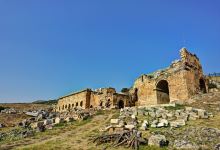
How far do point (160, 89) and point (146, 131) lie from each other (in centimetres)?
1732

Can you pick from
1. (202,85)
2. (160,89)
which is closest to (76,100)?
(160,89)

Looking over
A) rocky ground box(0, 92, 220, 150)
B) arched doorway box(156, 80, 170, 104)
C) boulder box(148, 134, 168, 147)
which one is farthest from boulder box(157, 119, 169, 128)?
arched doorway box(156, 80, 170, 104)

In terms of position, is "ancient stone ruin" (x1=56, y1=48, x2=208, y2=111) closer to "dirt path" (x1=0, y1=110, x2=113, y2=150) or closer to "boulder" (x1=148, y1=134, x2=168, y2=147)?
"dirt path" (x1=0, y1=110, x2=113, y2=150)

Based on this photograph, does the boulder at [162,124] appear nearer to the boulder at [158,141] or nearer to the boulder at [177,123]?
the boulder at [177,123]

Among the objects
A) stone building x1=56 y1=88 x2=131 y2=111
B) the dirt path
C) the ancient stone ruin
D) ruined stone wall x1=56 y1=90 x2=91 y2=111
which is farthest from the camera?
ruined stone wall x1=56 y1=90 x2=91 y2=111

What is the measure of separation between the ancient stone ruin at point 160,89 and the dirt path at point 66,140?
1144 cm

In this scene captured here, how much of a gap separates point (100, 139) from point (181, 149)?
185 inches

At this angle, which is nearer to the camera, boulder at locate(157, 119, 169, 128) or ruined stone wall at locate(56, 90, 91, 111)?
boulder at locate(157, 119, 169, 128)

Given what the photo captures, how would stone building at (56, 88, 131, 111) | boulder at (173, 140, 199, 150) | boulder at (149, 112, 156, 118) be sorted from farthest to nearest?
stone building at (56, 88, 131, 111) → boulder at (149, 112, 156, 118) → boulder at (173, 140, 199, 150)

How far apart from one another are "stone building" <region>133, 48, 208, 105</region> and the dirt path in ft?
36.6

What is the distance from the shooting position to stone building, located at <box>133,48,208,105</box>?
27.6m

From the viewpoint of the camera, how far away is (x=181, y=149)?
12.1 metres

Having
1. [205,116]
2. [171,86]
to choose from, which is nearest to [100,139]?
[205,116]

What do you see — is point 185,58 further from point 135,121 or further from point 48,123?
point 48,123
